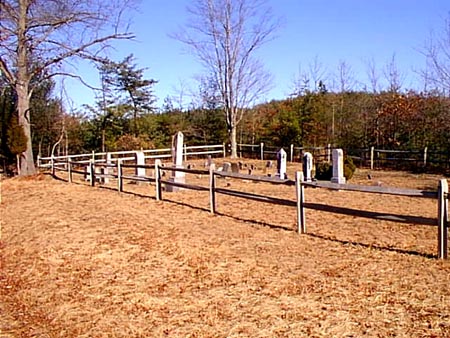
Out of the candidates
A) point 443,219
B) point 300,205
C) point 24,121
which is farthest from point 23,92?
point 443,219

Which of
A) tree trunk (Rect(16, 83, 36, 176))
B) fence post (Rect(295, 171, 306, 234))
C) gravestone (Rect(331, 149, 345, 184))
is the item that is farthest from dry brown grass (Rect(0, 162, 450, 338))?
tree trunk (Rect(16, 83, 36, 176))

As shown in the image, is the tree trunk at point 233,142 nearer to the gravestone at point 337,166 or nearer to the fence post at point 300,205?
the gravestone at point 337,166

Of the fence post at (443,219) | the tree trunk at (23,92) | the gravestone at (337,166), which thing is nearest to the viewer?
the fence post at (443,219)

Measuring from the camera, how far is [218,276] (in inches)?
240

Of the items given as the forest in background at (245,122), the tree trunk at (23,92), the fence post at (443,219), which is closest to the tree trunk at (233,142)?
the forest in background at (245,122)

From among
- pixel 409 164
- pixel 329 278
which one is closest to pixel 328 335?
pixel 329 278

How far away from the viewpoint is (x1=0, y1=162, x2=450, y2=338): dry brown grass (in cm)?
461

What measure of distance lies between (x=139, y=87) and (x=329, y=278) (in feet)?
117

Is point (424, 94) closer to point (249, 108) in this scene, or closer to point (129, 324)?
point (249, 108)

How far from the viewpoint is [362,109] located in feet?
97.7

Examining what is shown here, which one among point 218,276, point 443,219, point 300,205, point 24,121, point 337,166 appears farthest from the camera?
point 24,121

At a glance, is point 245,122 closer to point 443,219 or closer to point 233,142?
point 233,142

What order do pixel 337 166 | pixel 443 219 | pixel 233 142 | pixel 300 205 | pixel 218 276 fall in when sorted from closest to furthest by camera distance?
pixel 218 276 < pixel 443 219 < pixel 300 205 < pixel 337 166 < pixel 233 142

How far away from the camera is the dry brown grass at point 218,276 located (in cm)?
461
